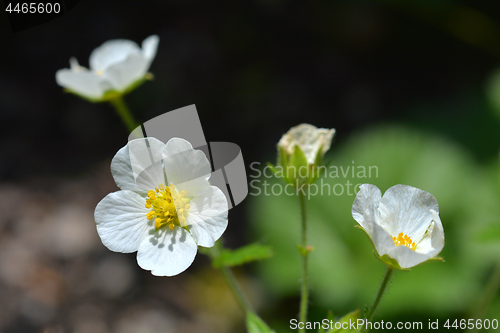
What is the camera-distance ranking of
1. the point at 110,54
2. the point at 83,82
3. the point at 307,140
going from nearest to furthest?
the point at 307,140 < the point at 83,82 < the point at 110,54

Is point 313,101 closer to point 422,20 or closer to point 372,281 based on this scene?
point 422,20

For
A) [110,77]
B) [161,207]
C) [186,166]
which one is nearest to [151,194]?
[161,207]

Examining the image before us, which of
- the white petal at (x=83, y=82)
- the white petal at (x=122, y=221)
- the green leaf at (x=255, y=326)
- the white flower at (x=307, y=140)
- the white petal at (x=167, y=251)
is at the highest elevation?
the white petal at (x=83, y=82)

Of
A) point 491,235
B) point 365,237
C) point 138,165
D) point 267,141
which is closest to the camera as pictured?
point 138,165

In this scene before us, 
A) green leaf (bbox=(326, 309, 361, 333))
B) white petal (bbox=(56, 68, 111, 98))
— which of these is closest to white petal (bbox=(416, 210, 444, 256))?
green leaf (bbox=(326, 309, 361, 333))

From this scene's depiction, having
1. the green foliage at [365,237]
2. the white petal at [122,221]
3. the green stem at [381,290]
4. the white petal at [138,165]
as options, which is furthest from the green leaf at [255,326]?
the green foliage at [365,237]

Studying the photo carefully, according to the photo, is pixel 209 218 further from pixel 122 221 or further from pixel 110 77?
pixel 110 77

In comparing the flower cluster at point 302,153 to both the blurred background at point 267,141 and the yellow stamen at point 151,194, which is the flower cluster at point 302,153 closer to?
the yellow stamen at point 151,194
